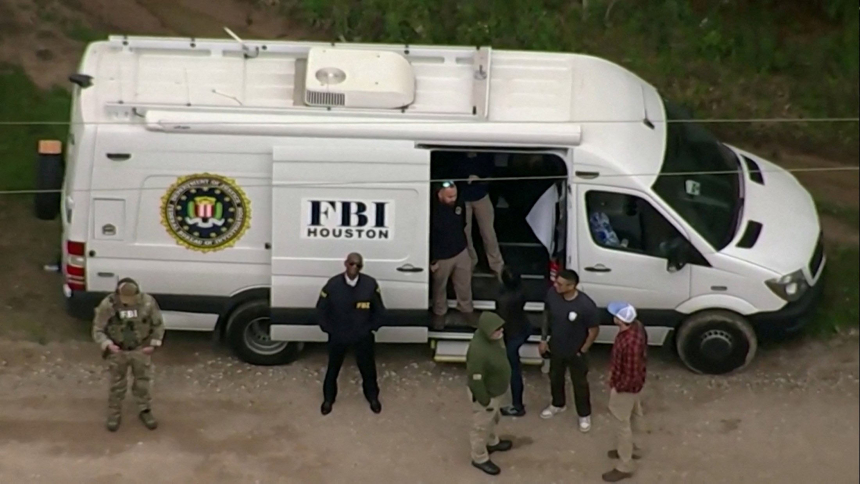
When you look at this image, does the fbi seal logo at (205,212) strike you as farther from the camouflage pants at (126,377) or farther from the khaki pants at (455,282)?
the khaki pants at (455,282)

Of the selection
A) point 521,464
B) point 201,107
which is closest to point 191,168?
point 201,107

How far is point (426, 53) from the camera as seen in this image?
32.2 ft

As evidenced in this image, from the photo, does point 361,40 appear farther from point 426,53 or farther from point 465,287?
point 465,287

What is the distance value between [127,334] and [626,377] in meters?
3.64

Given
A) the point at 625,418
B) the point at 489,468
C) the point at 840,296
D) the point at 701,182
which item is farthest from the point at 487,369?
the point at 840,296

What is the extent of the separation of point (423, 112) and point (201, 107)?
1.71 meters

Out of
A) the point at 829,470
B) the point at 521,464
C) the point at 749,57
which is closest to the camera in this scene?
the point at 829,470

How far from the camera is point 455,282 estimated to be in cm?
971

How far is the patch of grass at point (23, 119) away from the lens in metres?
12.2

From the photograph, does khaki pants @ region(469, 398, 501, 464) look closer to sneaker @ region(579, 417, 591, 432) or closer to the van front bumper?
sneaker @ region(579, 417, 591, 432)

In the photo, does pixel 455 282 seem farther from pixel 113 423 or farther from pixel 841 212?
pixel 841 212

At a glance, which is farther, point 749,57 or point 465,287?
point 749,57

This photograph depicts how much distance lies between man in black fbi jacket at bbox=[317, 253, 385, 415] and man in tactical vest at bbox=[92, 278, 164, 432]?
126cm

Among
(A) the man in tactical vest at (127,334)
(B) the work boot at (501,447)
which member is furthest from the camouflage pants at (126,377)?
(B) the work boot at (501,447)
